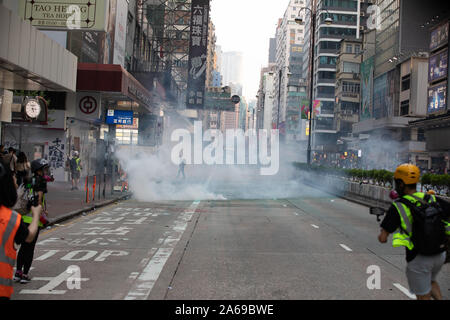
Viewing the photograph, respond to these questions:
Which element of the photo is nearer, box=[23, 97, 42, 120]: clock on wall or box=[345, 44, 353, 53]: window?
box=[23, 97, 42, 120]: clock on wall

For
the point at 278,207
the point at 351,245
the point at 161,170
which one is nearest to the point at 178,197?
the point at 278,207

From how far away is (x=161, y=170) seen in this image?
32469 mm

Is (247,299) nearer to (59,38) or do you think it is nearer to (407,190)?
(407,190)

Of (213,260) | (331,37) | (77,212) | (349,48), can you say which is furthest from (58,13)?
(331,37)

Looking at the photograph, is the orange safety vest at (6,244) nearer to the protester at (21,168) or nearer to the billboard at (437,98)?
the protester at (21,168)

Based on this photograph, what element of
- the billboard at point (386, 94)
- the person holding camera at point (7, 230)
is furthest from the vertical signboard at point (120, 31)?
the billboard at point (386, 94)

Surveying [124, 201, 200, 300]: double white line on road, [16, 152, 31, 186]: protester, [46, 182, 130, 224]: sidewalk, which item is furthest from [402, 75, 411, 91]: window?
[16, 152, 31, 186]: protester

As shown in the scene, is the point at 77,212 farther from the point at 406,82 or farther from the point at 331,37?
the point at 331,37

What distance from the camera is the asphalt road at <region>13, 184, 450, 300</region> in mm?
6059

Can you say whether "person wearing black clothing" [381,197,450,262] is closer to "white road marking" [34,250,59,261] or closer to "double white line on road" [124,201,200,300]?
"double white line on road" [124,201,200,300]

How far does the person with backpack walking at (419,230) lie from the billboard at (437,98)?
43.8 metres

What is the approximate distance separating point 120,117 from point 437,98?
104 ft

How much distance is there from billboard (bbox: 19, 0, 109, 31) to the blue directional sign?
12.8 meters

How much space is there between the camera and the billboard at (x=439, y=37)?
44.5 m
